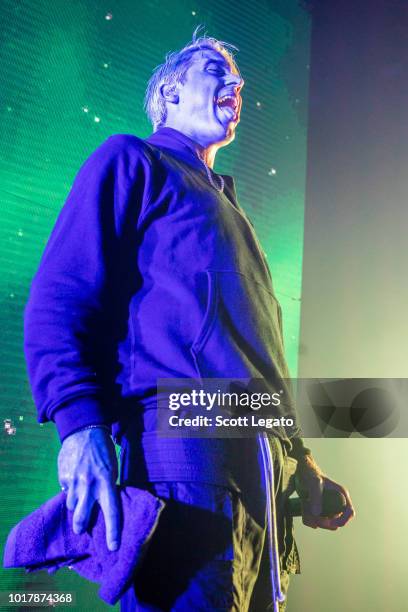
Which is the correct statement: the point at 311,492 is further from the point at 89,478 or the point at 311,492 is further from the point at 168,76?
the point at 168,76

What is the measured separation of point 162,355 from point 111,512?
20 cm

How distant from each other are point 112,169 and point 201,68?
0.40m

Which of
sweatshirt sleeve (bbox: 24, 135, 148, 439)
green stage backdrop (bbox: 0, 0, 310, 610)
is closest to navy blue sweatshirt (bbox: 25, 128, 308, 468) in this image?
sweatshirt sleeve (bbox: 24, 135, 148, 439)

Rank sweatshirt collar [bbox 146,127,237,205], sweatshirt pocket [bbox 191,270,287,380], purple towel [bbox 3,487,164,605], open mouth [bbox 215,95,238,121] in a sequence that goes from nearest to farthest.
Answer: purple towel [bbox 3,487,164,605] → sweatshirt pocket [bbox 191,270,287,380] → sweatshirt collar [bbox 146,127,237,205] → open mouth [bbox 215,95,238,121]

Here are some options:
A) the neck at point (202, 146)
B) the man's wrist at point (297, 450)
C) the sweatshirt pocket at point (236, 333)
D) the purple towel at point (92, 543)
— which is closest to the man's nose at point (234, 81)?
the neck at point (202, 146)

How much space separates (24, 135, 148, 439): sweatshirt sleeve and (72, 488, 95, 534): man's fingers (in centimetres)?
7

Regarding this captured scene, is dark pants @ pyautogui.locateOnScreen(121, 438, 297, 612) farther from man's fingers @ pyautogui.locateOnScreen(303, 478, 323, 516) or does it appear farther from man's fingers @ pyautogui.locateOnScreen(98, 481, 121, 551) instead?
man's fingers @ pyautogui.locateOnScreen(303, 478, 323, 516)

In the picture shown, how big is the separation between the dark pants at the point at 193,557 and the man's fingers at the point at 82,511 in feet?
0.28

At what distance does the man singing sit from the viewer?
763 millimetres

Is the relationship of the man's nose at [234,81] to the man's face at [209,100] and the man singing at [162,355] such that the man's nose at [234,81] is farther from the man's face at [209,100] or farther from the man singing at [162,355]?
the man singing at [162,355]

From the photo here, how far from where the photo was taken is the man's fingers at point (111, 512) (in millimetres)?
715

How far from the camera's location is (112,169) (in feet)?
2.97

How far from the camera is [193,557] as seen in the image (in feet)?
2.54

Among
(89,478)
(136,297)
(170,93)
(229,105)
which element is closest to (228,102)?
(229,105)
